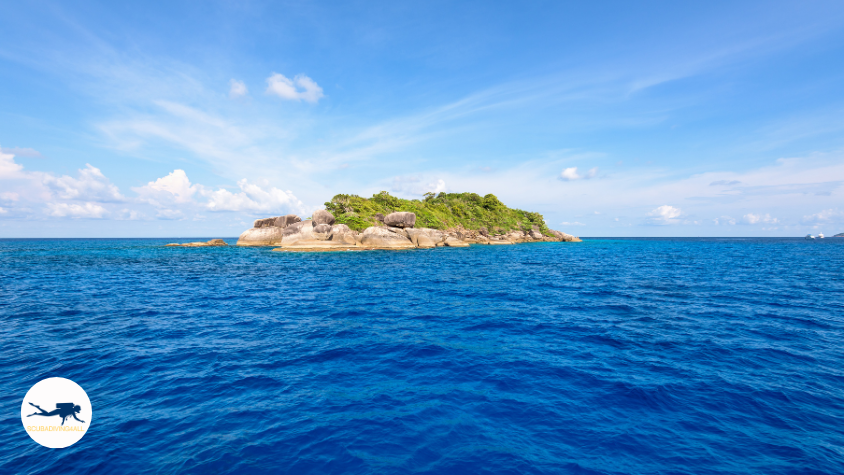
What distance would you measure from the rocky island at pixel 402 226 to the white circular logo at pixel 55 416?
1815 inches

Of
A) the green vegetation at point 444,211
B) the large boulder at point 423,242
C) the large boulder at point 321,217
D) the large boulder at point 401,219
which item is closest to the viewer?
the large boulder at point 321,217

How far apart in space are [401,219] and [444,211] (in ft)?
77.9

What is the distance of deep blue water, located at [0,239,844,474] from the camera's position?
514cm

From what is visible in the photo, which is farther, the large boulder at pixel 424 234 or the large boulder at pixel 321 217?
the large boulder at pixel 424 234

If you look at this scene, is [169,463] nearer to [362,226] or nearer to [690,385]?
[690,385]

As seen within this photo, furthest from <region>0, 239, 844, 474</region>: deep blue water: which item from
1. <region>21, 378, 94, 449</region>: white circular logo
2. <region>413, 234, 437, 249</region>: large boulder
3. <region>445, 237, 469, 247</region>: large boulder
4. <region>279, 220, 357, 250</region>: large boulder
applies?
<region>445, 237, 469, 247</region>: large boulder

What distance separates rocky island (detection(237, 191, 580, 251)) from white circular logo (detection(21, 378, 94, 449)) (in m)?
46.1

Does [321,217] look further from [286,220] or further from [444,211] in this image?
[444,211]

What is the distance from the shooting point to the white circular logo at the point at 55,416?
5.67 meters

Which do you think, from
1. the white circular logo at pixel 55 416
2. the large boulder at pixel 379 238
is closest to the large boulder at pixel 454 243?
the large boulder at pixel 379 238

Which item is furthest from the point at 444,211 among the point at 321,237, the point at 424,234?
the point at 321,237

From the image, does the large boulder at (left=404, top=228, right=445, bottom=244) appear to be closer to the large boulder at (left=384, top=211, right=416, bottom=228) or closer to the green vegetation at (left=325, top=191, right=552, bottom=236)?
the large boulder at (left=384, top=211, right=416, bottom=228)

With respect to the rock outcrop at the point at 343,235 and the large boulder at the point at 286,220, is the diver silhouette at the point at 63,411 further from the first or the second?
the large boulder at the point at 286,220

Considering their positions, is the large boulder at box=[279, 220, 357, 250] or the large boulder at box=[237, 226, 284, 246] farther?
the large boulder at box=[237, 226, 284, 246]
